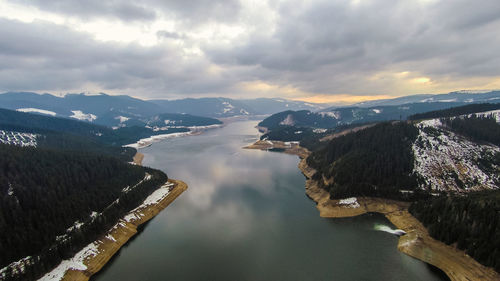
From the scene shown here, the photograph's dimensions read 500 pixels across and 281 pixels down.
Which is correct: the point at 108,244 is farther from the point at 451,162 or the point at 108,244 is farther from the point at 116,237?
the point at 451,162

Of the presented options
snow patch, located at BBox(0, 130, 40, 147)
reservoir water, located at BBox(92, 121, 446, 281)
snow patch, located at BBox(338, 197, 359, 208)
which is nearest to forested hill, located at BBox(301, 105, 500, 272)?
snow patch, located at BBox(338, 197, 359, 208)

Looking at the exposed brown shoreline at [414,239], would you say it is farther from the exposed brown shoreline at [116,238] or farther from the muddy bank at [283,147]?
the muddy bank at [283,147]

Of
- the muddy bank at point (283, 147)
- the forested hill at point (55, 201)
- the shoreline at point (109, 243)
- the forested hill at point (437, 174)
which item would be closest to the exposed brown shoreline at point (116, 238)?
the shoreline at point (109, 243)

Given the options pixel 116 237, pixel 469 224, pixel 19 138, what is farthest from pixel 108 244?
pixel 19 138

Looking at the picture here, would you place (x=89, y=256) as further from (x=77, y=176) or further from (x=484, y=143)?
(x=484, y=143)

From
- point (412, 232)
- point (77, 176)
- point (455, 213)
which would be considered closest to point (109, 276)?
point (77, 176)
